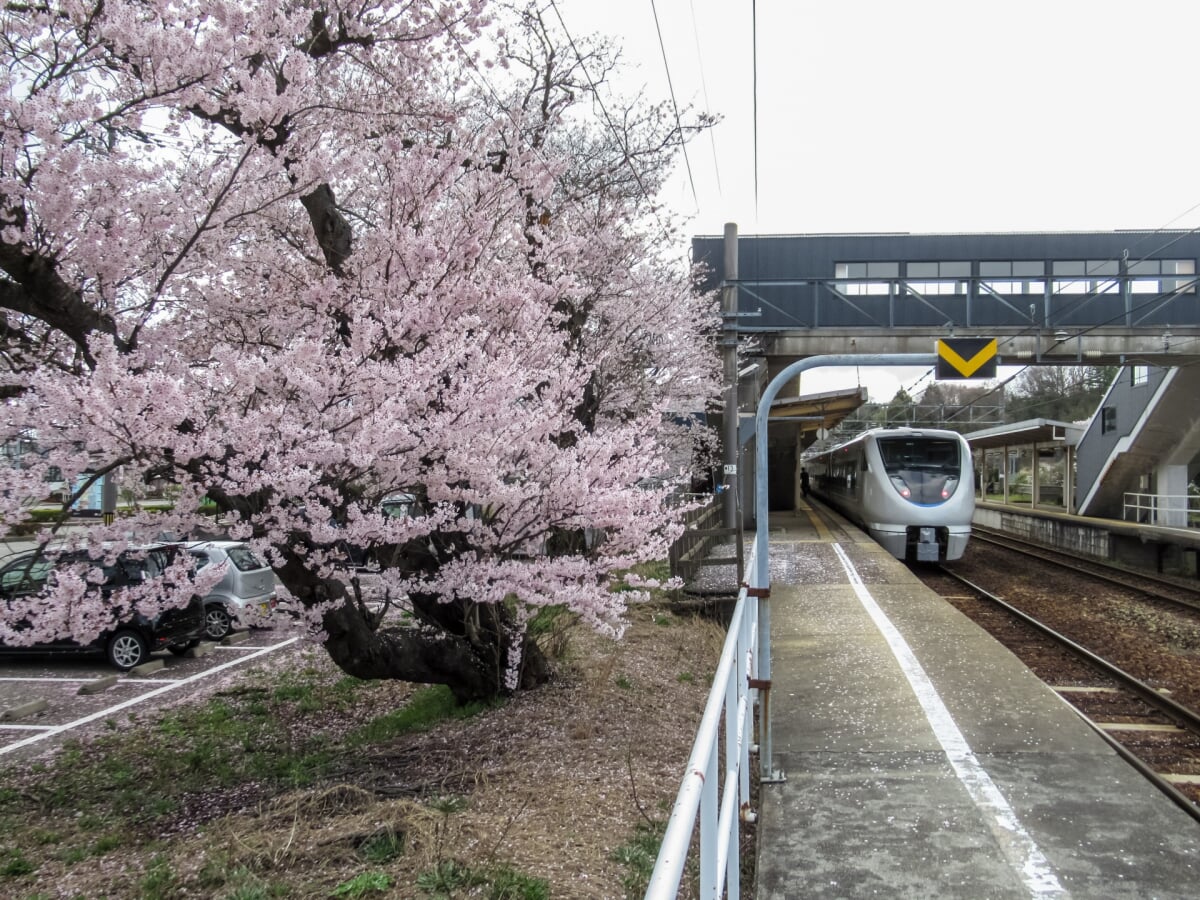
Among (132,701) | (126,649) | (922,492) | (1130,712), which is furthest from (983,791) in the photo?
(922,492)

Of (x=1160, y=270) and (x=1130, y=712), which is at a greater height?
(x=1160, y=270)

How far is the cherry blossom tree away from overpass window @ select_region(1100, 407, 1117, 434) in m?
21.8

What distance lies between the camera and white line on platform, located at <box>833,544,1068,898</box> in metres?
3.92

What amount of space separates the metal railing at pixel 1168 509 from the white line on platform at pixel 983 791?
50.3ft

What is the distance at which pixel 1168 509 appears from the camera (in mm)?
20000

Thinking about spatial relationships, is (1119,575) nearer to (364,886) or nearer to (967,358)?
(967,358)

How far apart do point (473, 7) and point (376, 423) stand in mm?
3550

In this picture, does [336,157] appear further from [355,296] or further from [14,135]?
[14,135]

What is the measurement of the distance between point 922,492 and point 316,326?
14.2 meters

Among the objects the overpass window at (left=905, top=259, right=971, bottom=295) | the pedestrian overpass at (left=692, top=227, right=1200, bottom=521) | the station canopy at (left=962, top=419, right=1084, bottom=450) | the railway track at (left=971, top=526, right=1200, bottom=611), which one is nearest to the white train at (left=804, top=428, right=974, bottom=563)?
the pedestrian overpass at (left=692, top=227, right=1200, bottom=521)

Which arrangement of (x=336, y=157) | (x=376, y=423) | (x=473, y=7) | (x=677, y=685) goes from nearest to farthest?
1. (x=376, y=423)
2. (x=336, y=157)
3. (x=473, y=7)
4. (x=677, y=685)

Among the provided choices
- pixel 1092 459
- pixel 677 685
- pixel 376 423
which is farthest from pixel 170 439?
pixel 1092 459

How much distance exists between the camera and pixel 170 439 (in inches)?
172

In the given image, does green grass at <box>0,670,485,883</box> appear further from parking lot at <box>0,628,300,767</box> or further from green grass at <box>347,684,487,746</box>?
parking lot at <box>0,628,300,767</box>
